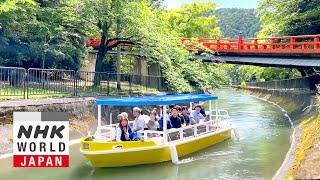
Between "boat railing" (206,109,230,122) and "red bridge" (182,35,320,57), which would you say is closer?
"boat railing" (206,109,230,122)

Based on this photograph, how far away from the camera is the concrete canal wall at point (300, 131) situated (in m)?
9.97

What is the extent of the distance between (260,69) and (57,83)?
122 ft

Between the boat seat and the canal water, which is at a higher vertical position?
the boat seat

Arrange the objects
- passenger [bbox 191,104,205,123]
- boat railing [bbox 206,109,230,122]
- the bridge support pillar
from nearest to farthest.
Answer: passenger [bbox 191,104,205,123]
boat railing [bbox 206,109,230,122]
the bridge support pillar

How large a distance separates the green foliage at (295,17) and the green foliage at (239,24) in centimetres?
11594

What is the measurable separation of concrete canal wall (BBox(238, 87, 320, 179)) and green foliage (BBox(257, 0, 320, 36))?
5304mm

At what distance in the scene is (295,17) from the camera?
37.1 meters

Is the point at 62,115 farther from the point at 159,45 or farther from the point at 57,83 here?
the point at 159,45

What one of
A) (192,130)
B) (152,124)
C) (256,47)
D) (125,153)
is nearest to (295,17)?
(256,47)

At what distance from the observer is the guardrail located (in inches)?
818

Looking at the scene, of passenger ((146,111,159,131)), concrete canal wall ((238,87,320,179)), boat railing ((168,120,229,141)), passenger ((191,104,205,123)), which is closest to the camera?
concrete canal wall ((238,87,320,179))

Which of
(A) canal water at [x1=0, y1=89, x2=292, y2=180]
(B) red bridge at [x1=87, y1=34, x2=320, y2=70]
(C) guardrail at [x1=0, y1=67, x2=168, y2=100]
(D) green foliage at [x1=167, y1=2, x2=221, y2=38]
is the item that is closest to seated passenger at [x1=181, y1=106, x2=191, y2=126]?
(A) canal water at [x1=0, y1=89, x2=292, y2=180]

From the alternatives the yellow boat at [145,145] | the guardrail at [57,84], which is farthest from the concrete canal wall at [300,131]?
the guardrail at [57,84]

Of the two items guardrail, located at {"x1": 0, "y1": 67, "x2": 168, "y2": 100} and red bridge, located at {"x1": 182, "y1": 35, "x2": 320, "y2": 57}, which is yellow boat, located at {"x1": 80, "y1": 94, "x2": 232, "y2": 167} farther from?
red bridge, located at {"x1": 182, "y1": 35, "x2": 320, "y2": 57}
